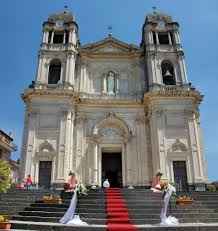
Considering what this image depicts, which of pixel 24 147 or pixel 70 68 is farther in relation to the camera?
pixel 70 68

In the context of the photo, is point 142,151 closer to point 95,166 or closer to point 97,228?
point 95,166

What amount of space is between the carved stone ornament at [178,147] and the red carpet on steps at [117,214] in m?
8.09

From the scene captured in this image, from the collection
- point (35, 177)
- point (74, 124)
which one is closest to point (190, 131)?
point (74, 124)

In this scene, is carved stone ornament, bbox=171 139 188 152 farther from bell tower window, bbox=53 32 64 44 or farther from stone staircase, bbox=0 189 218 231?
bell tower window, bbox=53 32 64 44

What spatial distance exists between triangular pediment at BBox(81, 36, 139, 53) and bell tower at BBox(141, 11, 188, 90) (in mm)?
1616

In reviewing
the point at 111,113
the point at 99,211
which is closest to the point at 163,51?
the point at 111,113

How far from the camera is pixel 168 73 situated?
24.2 m

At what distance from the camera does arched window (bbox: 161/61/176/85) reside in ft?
80.9

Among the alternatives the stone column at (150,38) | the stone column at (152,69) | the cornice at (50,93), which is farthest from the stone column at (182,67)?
the cornice at (50,93)

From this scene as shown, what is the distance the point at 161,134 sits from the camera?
21234 millimetres

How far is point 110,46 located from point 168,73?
6.39m

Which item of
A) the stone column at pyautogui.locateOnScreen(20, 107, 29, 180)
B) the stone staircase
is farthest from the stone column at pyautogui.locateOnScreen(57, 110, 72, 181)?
the stone staircase

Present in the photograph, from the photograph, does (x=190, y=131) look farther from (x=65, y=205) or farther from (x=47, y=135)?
(x=65, y=205)

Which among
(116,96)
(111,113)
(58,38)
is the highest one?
(58,38)
